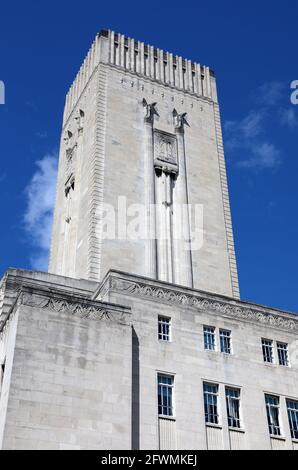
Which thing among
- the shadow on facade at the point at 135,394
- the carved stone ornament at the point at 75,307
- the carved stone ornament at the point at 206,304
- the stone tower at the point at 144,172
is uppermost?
the stone tower at the point at 144,172

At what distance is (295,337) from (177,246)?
1443 centimetres

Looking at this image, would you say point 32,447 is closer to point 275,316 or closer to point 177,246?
point 275,316

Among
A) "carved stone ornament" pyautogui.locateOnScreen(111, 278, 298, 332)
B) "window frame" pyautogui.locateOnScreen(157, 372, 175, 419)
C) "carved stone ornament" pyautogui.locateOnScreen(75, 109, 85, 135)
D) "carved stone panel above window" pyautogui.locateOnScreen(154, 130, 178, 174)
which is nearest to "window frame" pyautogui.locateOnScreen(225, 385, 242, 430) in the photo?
"window frame" pyautogui.locateOnScreen(157, 372, 175, 419)

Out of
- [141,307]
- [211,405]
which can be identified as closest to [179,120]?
[141,307]

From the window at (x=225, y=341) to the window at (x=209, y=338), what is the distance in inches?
21.6

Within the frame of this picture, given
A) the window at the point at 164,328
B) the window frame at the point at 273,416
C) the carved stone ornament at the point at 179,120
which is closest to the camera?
the window frame at the point at 273,416

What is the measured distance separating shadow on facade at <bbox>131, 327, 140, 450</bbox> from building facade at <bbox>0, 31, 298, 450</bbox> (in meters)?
0.07

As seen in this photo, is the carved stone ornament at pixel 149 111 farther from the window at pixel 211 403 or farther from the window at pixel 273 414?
the window at pixel 273 414

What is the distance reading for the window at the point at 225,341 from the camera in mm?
40406

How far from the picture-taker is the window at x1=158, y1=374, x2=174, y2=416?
36.2 metres

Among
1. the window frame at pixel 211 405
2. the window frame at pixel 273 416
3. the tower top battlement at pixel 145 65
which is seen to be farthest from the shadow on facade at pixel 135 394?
the tower top battlement at pixel 145 65

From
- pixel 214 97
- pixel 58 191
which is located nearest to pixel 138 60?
pixel 214 97

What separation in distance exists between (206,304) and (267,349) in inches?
192

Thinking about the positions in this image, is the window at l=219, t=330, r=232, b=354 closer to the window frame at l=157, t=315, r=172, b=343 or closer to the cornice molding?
the window frame at l=157, t=315, r=172, b=343
